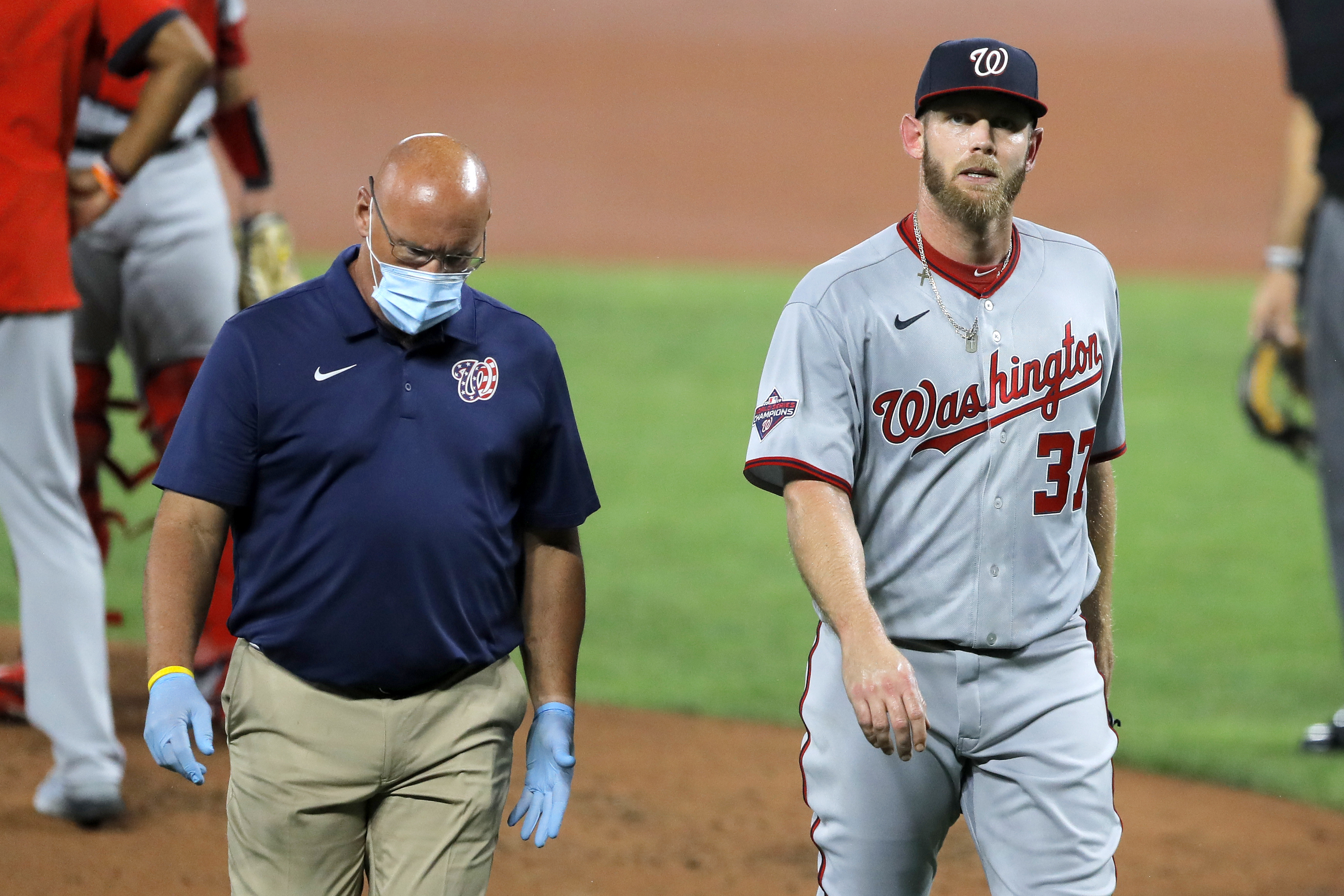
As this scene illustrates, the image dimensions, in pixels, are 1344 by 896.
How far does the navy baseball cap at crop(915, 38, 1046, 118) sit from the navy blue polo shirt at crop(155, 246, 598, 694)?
2.71 ft

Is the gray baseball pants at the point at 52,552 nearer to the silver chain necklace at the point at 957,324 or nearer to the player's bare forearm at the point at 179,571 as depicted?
the player's bare forearm at the point at 179,571

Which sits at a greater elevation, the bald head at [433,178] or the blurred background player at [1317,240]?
the bald head at [433,178]

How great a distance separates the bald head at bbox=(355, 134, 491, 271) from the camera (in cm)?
254

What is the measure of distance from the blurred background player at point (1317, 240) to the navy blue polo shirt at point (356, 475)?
2948 millimetres

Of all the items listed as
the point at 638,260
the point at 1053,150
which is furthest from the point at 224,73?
the point at 1053,150

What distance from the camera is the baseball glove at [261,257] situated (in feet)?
17.7

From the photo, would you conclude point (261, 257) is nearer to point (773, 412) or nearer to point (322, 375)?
point (322, 375)

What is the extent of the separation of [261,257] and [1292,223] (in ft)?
10.6

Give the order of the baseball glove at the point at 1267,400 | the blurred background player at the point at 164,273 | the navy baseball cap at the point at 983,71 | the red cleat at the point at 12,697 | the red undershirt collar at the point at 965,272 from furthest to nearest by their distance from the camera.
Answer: the baseball glove at the point at 1267,400, the red cleat at the point at 12,697, the blurred background player at the point at 164,273, the red undershirt collar at the point at 965,272, the navy baseball cap at the point at 983,71

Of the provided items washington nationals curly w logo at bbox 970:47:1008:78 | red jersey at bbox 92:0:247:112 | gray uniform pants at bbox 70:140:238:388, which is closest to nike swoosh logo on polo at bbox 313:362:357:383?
washington nationals curly w logo at bbox 970:47:1008:78

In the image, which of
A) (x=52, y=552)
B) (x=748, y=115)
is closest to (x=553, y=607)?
(x=52, y=552)

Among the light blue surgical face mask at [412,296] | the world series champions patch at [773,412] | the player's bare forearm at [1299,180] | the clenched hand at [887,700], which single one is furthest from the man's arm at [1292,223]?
the light blue surgical face mask at [412,296]

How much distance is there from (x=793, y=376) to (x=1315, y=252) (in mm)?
2804

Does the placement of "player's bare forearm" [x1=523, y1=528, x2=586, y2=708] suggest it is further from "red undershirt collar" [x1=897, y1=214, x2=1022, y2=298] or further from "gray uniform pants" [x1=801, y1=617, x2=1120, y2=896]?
→ "red undershirt collar" [x1=897, y1=214, x2=1022, y2=298]
